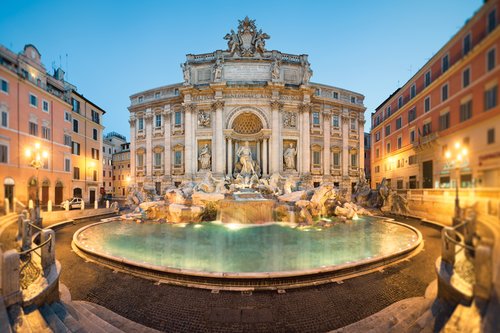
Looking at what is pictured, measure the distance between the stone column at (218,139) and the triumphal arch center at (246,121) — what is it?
4.3 inches

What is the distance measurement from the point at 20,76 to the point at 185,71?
2364 cm

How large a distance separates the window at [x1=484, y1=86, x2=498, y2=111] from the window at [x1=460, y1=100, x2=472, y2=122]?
16cm

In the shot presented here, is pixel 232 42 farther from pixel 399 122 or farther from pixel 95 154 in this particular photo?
pixel 399 122

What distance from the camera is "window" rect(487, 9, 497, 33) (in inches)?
68.1

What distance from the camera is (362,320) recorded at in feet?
12.4

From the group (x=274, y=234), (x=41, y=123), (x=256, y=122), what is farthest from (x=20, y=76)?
(x=256, y=122)

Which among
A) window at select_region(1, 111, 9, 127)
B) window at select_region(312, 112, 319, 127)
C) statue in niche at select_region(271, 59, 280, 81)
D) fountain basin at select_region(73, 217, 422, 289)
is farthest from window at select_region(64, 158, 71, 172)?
window at select_region(312, 112, 319, 127)

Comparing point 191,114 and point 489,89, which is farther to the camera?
point 191,114

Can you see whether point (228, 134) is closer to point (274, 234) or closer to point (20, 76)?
point (274, 234)

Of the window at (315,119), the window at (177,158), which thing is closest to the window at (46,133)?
the window at (177,158)

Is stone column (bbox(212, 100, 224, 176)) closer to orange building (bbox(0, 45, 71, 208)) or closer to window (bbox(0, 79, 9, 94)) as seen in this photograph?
orange building (bbox(0, 45, 71, 208))

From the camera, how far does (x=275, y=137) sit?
23797 mm

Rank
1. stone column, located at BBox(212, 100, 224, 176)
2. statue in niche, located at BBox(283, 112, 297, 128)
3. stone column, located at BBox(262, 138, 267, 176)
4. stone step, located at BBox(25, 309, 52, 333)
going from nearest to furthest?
stone step, located at BBox(25, 309, 52, 333) → stone column, located at BBox(212, 100, 224, 176) → stone column, located at BBox(262, 138, 267, 176) → statue in niche, located at BBox(283, 112, 297, 128)

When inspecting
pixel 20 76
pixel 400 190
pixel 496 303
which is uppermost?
pixel 20 76
